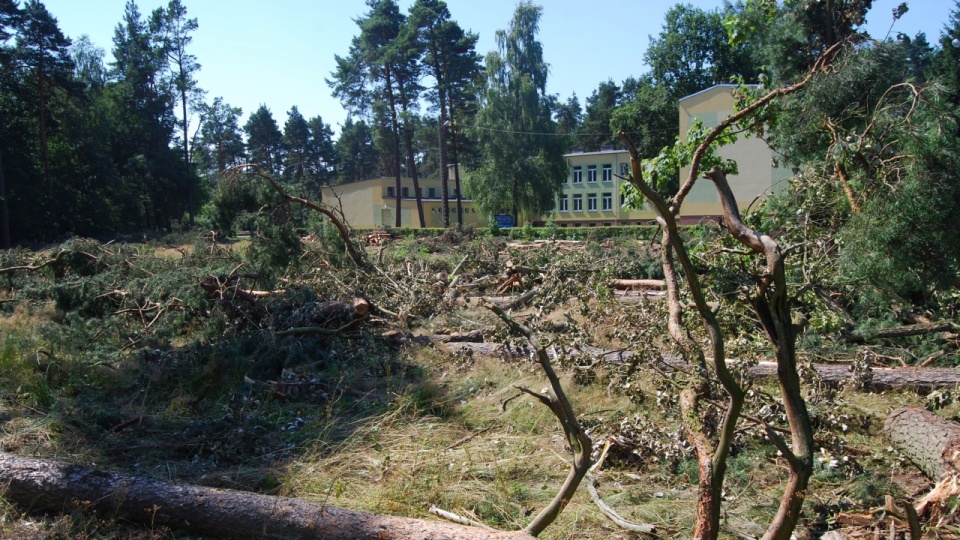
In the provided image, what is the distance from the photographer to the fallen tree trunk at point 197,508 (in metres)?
3.22

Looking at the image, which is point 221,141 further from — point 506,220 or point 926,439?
point 926,439

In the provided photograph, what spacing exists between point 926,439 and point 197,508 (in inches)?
173

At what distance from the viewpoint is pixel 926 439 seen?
4.30m

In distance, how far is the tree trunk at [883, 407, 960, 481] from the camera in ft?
13.1

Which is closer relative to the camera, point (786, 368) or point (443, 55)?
point (786, 368)

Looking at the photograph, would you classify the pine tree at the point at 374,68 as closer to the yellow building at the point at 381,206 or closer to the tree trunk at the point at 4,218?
the yellow building at the point at 381,206

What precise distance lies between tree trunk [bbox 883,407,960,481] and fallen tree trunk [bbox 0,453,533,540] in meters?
2.77

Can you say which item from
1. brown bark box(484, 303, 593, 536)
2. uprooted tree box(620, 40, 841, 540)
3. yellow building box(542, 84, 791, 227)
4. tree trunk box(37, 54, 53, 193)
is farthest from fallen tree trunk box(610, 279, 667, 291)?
tree trunk box(37, 54, 53, 193)

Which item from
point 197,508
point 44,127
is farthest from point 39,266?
point 44,127

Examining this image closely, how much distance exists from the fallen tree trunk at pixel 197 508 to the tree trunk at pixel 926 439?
109 inches

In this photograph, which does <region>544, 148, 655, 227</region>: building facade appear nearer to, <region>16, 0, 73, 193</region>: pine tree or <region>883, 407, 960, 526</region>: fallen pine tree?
<region>16, 0, 73, 193</region>: pine tree

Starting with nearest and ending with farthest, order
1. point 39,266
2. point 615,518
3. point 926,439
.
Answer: point 615,518 → point 926,439 → point 39,266

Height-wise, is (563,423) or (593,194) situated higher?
(593,194)

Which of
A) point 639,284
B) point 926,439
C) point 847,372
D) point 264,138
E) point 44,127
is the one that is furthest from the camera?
point 264,138
